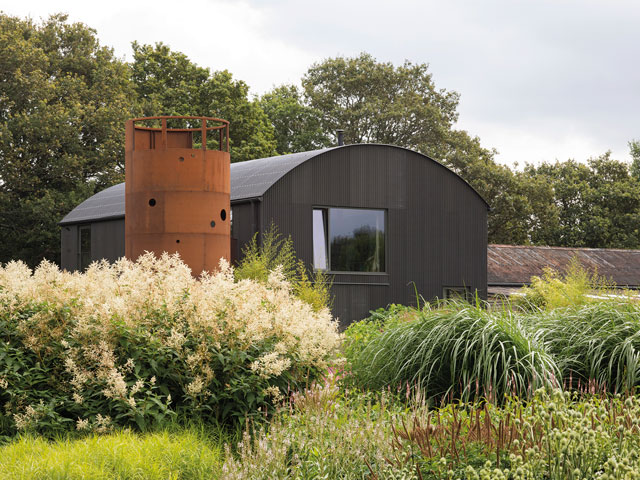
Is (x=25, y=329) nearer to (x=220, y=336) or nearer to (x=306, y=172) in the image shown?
(x=220, y=336)

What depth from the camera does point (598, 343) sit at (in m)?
8.17

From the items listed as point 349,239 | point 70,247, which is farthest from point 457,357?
point 70,247

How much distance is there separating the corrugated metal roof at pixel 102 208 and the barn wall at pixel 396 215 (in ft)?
19.5

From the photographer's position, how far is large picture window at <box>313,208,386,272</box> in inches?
776

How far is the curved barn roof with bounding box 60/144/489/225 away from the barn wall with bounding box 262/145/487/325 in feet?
0.65

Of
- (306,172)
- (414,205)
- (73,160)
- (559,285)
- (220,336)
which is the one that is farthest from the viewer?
(73,160)

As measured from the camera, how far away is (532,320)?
905cm

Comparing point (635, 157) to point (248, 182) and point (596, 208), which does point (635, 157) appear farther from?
point (248, 182)

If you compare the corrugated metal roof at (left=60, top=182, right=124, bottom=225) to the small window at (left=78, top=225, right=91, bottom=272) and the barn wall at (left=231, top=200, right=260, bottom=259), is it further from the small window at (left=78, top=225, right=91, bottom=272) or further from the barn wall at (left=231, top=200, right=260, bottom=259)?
the barn wall at (left=231, top=200, right=260, bottom=259)

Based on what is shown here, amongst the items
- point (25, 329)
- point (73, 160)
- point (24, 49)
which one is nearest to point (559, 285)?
point (25, 329)

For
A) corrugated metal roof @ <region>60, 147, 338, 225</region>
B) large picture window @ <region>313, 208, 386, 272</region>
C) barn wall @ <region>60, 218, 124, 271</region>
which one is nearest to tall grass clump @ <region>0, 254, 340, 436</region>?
corrugated metal roof @ <region>60, 147, 338, 225</region>

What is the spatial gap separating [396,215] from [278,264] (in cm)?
402

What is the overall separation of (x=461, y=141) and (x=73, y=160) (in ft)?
67.9

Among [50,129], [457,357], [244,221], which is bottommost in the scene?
[457,357]
